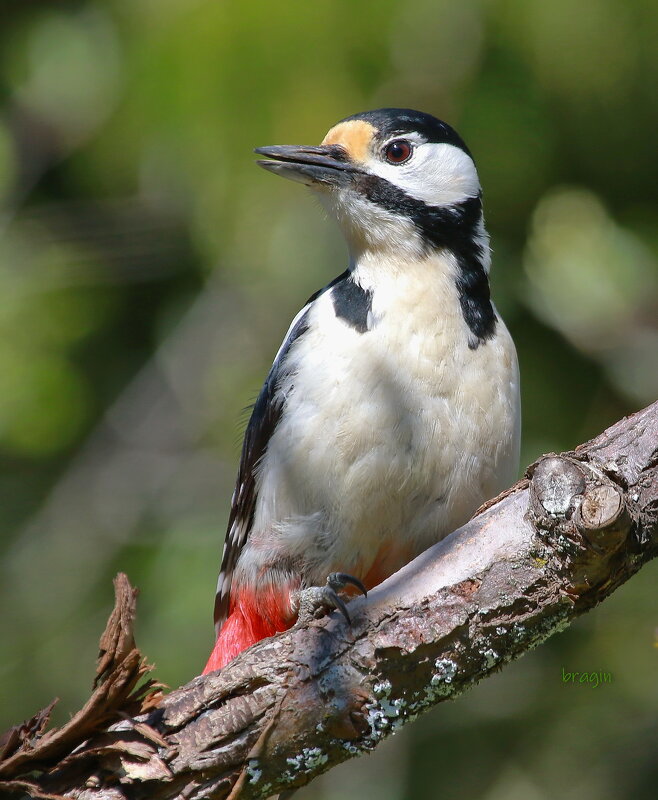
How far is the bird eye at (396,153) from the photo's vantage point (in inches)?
151

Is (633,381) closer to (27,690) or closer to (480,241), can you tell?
(480,241)

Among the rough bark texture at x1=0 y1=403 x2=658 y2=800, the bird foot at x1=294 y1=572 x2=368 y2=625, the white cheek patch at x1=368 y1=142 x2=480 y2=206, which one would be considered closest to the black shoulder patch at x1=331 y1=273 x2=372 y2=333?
the white cheek patch at x1=368 y1=142 x2=480 y2=206

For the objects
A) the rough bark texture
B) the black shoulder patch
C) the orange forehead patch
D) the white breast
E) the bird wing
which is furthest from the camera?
the orange forehead patch

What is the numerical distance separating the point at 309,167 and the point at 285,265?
209 cm

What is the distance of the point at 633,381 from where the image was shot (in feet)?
17.3

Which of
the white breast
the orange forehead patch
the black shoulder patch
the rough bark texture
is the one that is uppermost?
the orange forehead patch

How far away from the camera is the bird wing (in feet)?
12.2

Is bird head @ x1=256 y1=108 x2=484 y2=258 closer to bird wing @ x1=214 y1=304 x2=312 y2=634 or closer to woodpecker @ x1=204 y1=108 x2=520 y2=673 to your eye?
woodpecker @ x1=204 y1=108 x2=520 y2=673

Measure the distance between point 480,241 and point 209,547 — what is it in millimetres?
2363

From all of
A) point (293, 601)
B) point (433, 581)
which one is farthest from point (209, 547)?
point (433, 581)

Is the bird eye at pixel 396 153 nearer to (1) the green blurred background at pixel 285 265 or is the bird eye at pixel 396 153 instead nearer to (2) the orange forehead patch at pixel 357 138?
(2) the orange forehead patch at pixel 357 138

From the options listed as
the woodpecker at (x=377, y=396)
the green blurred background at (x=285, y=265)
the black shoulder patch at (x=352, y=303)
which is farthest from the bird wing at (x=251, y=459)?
the green blurred background at (x=285, y=265)

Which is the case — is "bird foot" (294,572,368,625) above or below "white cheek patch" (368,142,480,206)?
below

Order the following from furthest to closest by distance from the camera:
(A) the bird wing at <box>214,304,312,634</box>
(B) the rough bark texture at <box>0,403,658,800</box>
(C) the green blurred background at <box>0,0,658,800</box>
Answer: (C) the green blurred background at <box>0,0,658,800</box> → (A) the bird wing at <box>214,304,312,634</box> → (B) the rough bark texture at <box>0,403,658,800</box>
